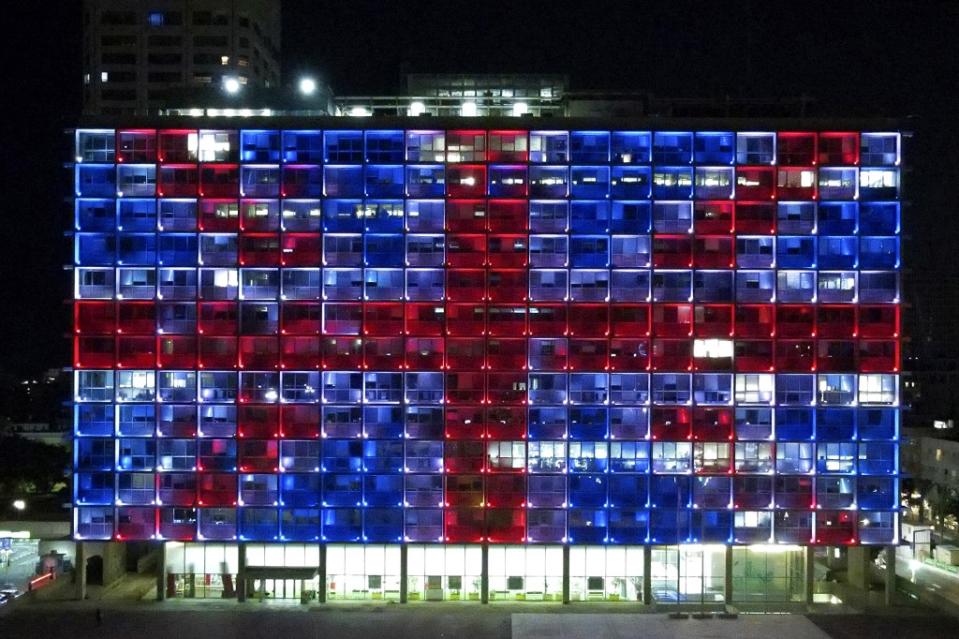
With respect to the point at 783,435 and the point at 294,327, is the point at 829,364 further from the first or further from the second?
the point at 294,327

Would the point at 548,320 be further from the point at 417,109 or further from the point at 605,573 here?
the point at 417,109

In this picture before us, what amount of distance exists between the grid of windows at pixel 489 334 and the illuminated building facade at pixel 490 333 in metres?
0.16

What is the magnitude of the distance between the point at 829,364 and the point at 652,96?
2739 cm

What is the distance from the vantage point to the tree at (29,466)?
107500 millimetres

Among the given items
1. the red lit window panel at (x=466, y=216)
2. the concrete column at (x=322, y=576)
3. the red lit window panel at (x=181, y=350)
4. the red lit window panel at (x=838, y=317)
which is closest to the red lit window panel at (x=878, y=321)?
the red lit window panel at (x=838, y=317)

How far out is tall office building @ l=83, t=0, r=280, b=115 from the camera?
137625mm

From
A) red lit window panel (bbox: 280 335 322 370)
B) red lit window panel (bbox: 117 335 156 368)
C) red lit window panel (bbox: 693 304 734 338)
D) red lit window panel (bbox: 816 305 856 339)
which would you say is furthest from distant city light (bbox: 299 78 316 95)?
red lit window panel (bbox: 816 305 856 339)

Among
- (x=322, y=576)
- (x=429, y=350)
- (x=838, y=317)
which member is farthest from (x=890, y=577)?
(x=322, y=576)

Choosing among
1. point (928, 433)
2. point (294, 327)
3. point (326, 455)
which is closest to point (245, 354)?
point (294, 327)

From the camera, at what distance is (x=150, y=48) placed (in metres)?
138

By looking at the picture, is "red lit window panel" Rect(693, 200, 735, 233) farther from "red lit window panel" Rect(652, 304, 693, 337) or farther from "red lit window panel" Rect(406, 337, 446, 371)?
"red lit window panel" Rect(406, 337, 446, 371)

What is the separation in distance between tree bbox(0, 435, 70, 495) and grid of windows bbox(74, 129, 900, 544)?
44901 millimetres

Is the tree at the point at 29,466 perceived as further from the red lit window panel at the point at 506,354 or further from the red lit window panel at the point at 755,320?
the red lit window panel at the point at 755,320

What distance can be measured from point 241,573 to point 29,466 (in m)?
52.4
